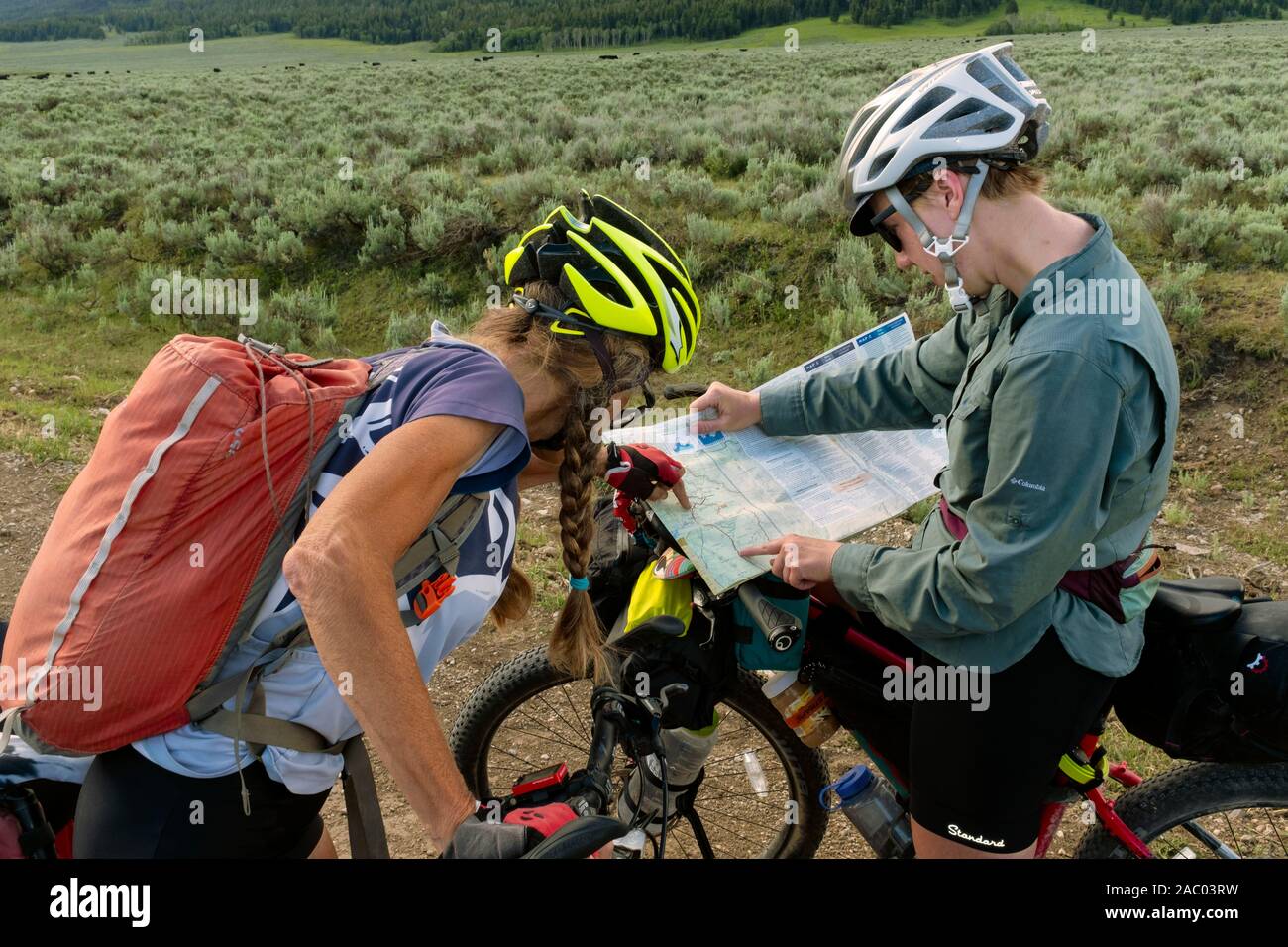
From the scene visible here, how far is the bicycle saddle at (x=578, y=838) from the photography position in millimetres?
1625

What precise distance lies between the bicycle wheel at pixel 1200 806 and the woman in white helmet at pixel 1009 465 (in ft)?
1.12

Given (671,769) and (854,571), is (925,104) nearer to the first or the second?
(854,571)

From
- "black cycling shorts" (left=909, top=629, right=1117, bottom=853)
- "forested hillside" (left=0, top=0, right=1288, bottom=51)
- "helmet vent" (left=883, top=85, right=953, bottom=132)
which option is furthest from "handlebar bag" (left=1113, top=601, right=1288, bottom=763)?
"forested hillside" (left=0, top=0, right=1288, bottom=51)

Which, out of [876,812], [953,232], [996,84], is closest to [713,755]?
[876,812]

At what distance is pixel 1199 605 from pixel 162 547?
2.40 meters

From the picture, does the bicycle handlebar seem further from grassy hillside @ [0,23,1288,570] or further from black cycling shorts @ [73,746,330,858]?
grassy hillside @ [0,23,1288,570]

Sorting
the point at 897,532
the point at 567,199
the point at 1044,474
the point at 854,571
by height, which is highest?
the point at 567,199

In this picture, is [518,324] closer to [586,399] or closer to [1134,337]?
[586,399]

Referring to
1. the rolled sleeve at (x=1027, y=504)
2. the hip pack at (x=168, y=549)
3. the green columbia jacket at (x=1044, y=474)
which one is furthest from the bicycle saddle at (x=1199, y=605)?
the hip pack at (x=168, y=549)

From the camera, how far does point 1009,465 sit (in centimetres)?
193

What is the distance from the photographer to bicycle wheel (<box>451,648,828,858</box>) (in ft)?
10.4

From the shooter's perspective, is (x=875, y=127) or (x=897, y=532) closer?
(x=875, y=127)

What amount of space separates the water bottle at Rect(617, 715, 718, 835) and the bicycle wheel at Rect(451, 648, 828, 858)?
0.16 meters

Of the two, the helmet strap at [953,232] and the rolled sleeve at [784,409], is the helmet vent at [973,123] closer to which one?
the helmet strap at [953,232]
